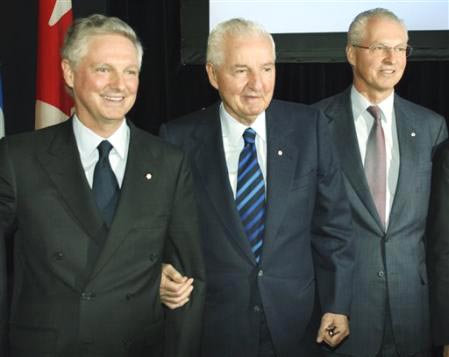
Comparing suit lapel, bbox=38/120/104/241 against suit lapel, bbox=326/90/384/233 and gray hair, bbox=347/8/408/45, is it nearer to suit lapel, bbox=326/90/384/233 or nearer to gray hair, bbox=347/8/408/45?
suit lapel, bbox=326/90/384/233

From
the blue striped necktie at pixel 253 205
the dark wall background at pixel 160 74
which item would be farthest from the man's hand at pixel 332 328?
the dark wall background at pixel 160 74

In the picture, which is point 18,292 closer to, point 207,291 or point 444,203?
point 207,291

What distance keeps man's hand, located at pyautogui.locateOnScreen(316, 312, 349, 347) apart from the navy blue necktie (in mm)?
873

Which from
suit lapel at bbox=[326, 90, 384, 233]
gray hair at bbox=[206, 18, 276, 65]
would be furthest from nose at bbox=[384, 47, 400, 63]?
gray hair at bbox=[206, 18, 276, 65]

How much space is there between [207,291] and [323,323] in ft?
1.39

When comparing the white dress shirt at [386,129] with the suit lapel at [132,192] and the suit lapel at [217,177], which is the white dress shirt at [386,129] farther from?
the suit lapel at [132,192]

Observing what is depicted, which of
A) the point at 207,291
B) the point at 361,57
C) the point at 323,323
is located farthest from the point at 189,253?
the point at 361,57

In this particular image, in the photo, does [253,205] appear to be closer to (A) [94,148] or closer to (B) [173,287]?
(B) [173,287]

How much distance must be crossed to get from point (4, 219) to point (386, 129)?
150 centimetres

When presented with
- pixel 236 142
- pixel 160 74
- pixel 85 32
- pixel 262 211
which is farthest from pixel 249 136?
pixel 160 74

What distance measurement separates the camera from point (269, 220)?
237 centimetres

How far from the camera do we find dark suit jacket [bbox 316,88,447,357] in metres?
2.67

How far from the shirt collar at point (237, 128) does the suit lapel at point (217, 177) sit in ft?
0.11

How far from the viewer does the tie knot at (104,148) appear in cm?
217
